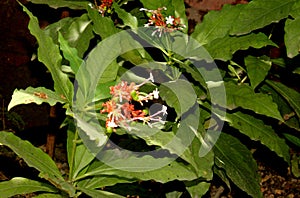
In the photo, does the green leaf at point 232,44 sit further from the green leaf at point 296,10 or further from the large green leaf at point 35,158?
the large green leaf at point 35,158

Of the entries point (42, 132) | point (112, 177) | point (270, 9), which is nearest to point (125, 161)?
point (112, 177)

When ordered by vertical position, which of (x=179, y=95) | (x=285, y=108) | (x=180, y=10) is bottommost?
(x=285, y=108)

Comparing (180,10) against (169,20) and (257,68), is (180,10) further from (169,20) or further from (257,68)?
(257,68)

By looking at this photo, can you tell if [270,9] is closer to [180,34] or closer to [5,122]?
[180,34]

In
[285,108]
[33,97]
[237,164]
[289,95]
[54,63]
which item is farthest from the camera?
[285,108]

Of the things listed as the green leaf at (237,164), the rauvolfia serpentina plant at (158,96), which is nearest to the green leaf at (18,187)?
the rauvolfia serpentina plant at (158,96)

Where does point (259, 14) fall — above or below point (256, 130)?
above

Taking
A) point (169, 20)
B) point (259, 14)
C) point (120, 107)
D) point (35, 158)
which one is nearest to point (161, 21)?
point (169, 20)
